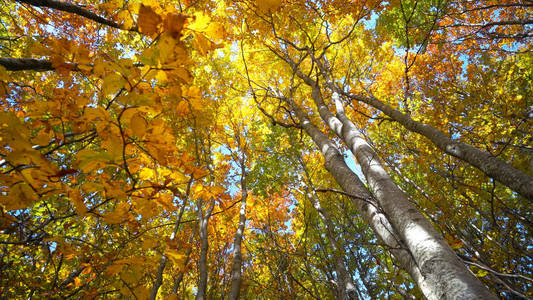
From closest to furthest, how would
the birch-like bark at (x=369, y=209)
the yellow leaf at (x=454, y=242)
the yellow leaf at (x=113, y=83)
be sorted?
1. the yellow leaf at (x=113, y=83)
2. the birch-like bark at (x=369, y=209)
3. the yellow leaf at (x=454, y=242)

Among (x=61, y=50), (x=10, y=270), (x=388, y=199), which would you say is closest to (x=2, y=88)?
(x=61, y=50)

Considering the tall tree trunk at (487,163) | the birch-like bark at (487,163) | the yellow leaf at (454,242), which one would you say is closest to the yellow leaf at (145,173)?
the tall tree trunk at (487,163)

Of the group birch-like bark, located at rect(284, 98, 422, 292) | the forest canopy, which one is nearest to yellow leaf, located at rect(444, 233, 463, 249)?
the forest canopy

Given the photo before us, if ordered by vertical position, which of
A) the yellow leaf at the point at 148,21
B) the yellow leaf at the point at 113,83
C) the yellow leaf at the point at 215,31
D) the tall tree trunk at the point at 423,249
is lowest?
the tall tree trunk at the point at 423,249

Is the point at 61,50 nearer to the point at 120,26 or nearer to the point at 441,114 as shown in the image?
the point at 120,26

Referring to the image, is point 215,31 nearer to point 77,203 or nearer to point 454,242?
point 77,203

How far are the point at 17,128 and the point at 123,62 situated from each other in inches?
15.1

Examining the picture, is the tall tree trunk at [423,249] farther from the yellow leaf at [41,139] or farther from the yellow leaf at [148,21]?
the yellow leaf at [41,139]

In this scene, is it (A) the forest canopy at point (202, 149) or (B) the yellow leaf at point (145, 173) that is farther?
(B) the yellow leaf at point (145, 173)

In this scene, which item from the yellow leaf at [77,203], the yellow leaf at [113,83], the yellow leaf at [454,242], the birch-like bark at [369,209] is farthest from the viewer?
the yellow leaf at [454,242]

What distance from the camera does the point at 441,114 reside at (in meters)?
7.84

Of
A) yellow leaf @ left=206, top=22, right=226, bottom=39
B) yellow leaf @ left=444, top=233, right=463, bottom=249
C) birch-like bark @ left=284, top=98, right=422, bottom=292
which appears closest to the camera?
yellow leaf @ left=206, top=22, right=226, bottom=39

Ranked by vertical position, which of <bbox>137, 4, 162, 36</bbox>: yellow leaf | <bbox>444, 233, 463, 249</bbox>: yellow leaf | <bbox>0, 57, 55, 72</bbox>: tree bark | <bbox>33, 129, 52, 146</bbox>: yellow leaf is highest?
<bbox>444, 233, 463, 249</bbox>: yellow leaf

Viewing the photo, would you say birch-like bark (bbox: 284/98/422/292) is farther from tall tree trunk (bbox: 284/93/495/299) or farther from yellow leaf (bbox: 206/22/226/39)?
yellow leaf (bbox: 206/22/226/39)
